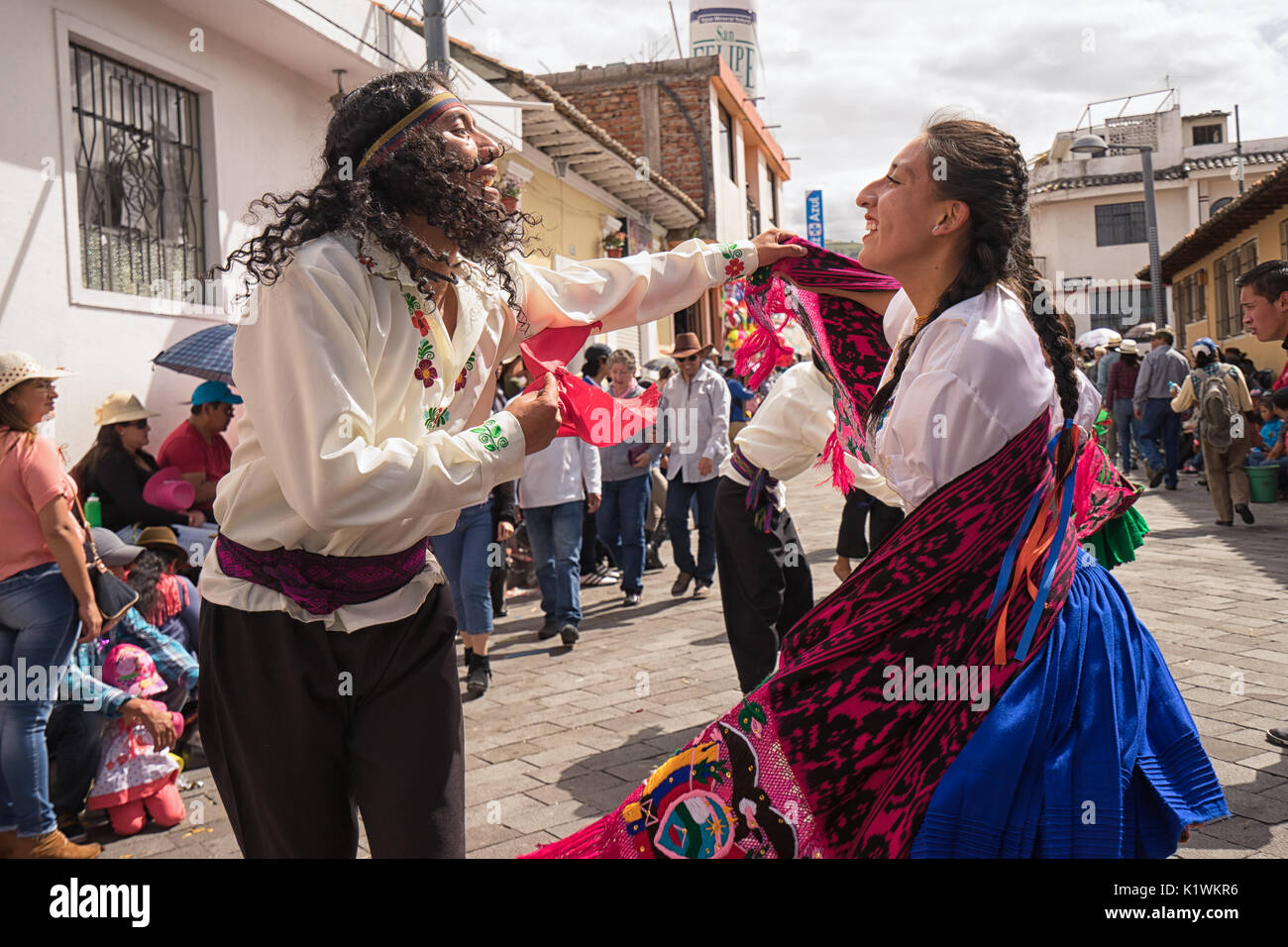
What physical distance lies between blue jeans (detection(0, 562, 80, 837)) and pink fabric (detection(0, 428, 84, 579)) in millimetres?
55

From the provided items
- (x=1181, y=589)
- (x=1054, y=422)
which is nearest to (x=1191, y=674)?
(x=1181, y=589)

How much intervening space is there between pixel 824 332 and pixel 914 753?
1.51 m

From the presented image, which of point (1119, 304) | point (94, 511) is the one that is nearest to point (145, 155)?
point (94, 511)

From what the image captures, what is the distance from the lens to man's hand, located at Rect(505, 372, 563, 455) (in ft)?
6.91

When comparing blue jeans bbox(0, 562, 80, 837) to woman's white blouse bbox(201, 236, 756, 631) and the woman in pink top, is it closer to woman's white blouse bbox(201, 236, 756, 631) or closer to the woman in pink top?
the woman in pink top

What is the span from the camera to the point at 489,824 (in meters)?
4.11

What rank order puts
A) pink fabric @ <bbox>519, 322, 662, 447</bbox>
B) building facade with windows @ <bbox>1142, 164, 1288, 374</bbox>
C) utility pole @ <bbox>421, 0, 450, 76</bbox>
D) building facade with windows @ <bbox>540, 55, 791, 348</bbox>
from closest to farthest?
pink fabric @ <bbox>519, 322, 662, 447</bbox>, utility pole @ <bbox>421, 0, 450, 76</bbox>, building facade with windows @ <bbox>1142, 164, 1288, 374</bbox>, building facade with windows @ <bbox>540, 55, 791, 348</bbox>

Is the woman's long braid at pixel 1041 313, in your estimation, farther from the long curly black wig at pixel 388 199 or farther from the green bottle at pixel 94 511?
the green bottle at pixel 94 511

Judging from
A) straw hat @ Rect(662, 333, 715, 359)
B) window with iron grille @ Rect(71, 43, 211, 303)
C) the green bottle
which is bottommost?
the green bottle

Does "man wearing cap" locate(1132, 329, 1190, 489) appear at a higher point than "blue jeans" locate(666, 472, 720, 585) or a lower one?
higher

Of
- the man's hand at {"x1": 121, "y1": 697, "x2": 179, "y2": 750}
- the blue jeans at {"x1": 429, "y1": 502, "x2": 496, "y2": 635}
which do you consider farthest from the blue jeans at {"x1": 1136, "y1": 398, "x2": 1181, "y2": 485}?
the man's hand at {"x1": 121, "y1": 697, "x2": 179, "y2": 750}

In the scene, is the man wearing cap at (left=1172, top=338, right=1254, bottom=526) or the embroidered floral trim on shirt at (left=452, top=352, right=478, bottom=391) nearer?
the embroidered floral trim on shirt at (left=452, top=352, right=478, bottom=391)

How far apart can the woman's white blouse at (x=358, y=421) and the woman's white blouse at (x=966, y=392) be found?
0.75 m

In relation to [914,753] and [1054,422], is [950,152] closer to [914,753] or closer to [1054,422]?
[1054,422]
